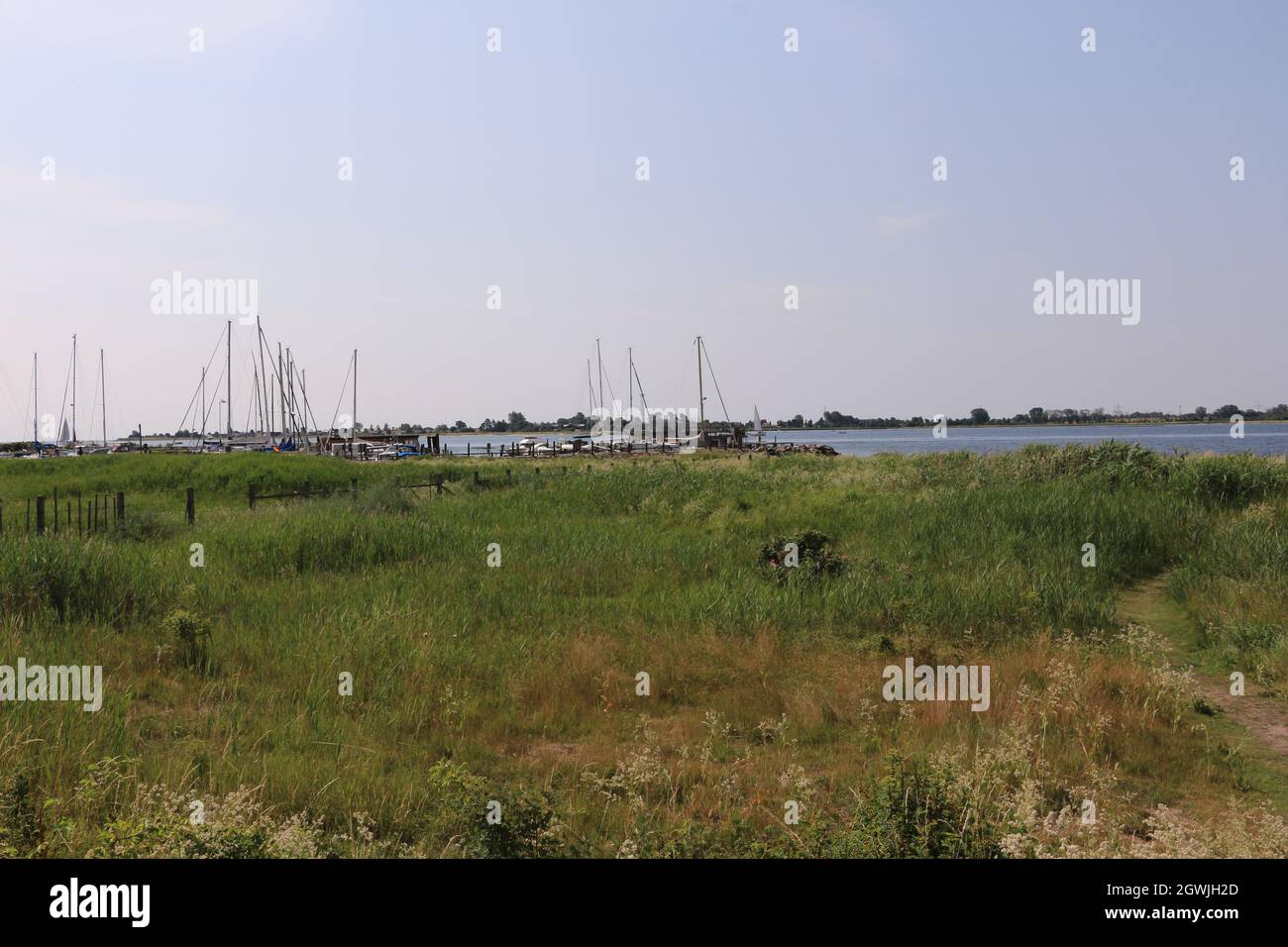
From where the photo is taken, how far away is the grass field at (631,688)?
5656mm

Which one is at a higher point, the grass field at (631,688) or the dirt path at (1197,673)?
the grass field at (631,688)

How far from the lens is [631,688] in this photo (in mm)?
9695

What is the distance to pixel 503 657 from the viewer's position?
10320 millimetres

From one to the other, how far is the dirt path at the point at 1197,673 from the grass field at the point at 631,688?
11.5 inches

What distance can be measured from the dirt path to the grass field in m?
0.29

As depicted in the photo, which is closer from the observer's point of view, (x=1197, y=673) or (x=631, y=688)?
(x=631, y=688)

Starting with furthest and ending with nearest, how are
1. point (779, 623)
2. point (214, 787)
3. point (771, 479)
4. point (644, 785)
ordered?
point (771, 479) < point (779, 623) < point (644, 785) < point (214, 787)

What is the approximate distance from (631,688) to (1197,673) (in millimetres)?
7962

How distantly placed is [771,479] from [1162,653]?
2451cm

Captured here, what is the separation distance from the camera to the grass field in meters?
5.66

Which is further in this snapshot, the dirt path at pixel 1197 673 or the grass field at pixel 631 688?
the dirt path at pixel 1197 673

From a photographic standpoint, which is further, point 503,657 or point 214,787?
point 503,657
